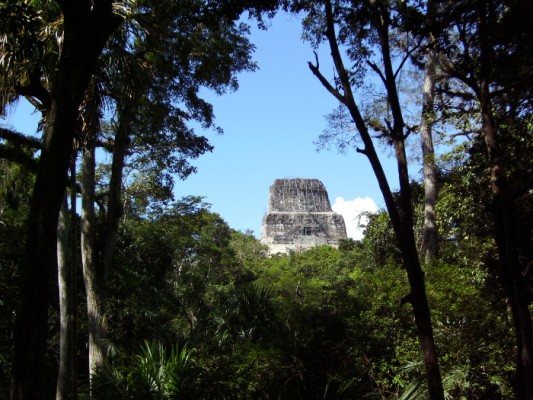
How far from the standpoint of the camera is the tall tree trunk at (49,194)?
3.26 m

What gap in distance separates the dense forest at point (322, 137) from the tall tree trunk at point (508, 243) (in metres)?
0.02

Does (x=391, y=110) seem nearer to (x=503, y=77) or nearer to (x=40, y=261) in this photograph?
(x=503, y=77)

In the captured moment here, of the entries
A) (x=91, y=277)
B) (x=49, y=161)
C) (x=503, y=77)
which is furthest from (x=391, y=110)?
(x=91, y=277)

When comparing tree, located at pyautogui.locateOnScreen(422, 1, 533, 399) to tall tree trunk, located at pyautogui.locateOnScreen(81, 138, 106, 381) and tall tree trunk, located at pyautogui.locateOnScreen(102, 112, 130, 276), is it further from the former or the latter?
tall tree trunk, located at pyautogui.locateOnScreen(81, 138, 106, 381)

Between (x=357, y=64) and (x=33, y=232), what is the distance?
5.00m

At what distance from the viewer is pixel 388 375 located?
859cm

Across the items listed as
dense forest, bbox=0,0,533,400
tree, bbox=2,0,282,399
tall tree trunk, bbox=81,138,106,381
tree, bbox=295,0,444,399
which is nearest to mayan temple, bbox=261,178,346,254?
dense forest, bbox=0,0,533,400

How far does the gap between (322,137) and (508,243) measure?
11.7 ft

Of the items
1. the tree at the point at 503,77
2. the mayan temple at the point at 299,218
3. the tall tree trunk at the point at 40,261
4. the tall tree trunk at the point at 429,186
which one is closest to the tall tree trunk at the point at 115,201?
the tall tree trunk at the point at 40,261

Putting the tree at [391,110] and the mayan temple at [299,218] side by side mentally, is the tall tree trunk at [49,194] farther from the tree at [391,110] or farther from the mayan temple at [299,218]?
the mayan temple at [299,218]

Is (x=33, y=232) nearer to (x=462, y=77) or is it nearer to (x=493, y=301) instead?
(x=462, y=77)

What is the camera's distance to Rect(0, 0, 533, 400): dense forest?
13.2ft

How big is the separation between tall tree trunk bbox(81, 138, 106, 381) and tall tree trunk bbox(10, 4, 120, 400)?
5433mm

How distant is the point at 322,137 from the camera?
8320 mm
